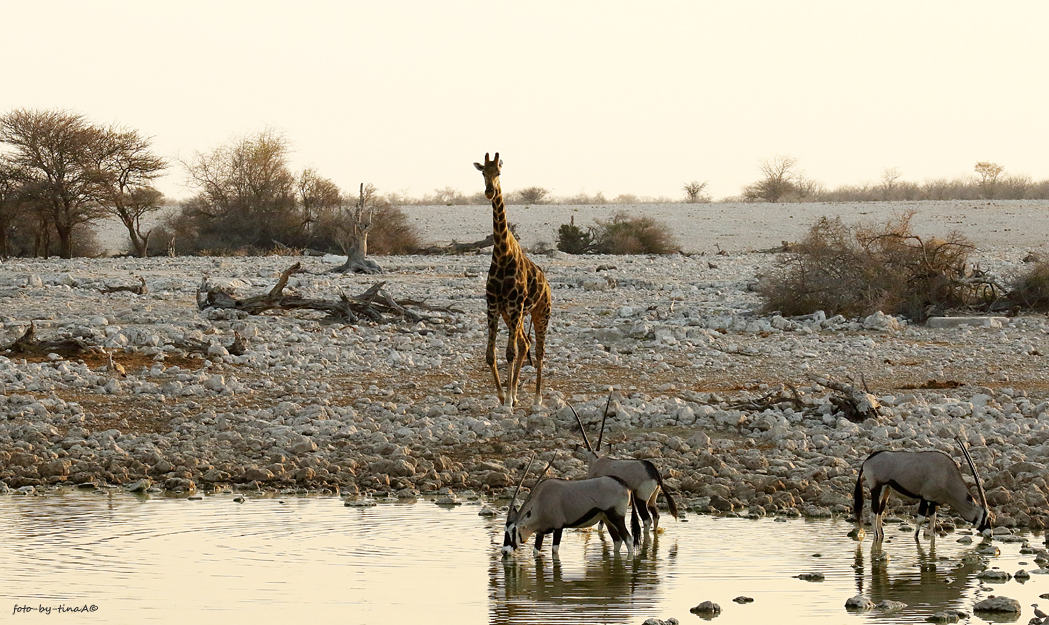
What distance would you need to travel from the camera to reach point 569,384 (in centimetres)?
1336

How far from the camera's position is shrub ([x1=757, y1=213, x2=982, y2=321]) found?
18953 millimetres

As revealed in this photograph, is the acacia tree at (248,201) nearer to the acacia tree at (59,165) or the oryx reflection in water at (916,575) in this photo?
the acacia tree at (59,165)

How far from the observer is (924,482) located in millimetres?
7383

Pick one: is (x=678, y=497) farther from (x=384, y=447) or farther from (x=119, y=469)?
(x=119, y=469)

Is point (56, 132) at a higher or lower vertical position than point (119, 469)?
higher

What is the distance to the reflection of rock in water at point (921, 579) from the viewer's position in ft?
20.4

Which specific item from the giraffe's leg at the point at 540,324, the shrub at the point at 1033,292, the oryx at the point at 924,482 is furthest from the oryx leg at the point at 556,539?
the shrub at the point at 1033,292

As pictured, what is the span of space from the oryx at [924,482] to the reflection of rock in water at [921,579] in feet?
0.86

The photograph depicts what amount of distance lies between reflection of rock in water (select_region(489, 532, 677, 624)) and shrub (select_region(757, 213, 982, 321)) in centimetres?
1217

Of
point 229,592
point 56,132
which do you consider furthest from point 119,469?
point 56,132

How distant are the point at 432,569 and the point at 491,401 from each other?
480 cm

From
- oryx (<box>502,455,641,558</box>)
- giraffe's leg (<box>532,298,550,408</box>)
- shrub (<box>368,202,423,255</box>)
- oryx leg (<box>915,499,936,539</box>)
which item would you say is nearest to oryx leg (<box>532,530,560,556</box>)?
oryx (<box>502,455,641,558</box>)

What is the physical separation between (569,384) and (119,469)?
5112 mm

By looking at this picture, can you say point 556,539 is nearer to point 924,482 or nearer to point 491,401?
point 924,482
